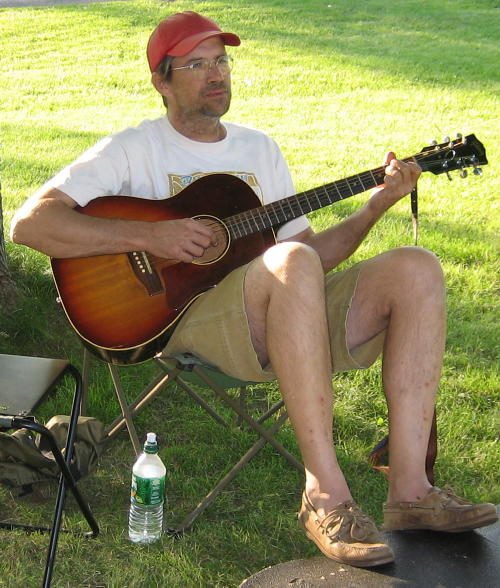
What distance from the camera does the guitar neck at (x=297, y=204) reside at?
2.93 metres

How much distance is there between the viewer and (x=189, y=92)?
10.1 feet

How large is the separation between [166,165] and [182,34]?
451 millimetres

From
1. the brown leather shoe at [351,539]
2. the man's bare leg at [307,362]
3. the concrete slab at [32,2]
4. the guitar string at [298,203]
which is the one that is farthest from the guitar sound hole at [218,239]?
the concrete slab at [32,2]

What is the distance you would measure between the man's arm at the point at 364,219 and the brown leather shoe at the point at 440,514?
92cm

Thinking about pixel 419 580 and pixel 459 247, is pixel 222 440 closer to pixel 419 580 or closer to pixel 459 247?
pixel 419 580

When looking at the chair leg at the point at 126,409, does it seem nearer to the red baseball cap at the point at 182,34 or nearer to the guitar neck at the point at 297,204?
the guitar neck at the point at 297,204

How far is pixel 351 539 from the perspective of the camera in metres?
2.38

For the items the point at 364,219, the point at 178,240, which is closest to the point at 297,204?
the point at 364,219

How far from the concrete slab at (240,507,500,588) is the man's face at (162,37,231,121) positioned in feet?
4.98

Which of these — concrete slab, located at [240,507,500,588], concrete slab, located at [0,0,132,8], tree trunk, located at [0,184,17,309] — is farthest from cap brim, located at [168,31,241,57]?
concrete slab, located at [0,0,132,8]

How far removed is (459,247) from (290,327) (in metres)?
3.05

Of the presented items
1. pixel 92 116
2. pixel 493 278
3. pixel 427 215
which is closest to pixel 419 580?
pixel 493 278

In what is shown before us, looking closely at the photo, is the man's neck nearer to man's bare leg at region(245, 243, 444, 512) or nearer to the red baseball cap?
the red baseball cap

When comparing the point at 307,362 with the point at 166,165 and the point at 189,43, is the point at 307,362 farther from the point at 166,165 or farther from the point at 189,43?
the point at 189,43
